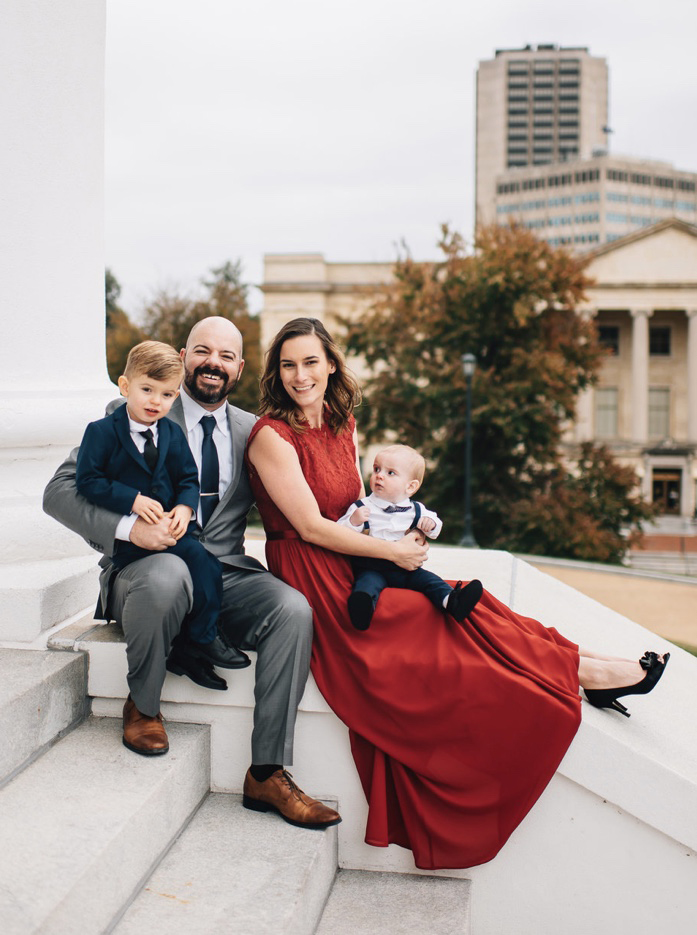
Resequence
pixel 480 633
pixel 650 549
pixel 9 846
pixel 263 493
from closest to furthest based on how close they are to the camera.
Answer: pixel 9 846
pixel 480 633
pixel 263 493
pixel 650 549

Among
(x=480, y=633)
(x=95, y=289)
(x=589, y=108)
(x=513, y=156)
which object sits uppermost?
(x=589, y=108)

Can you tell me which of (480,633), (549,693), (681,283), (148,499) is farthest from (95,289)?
(681,283)

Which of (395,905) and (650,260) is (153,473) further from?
(650,260)

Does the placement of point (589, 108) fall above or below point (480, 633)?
above

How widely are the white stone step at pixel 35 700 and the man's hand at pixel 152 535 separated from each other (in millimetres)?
573

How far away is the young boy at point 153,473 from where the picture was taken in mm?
3000

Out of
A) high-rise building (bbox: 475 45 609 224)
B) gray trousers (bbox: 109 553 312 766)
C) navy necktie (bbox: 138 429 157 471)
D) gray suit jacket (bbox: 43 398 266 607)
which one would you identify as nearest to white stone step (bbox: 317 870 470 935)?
gray trousers (bbox: 109 553 312 766)

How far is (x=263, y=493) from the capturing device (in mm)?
3500

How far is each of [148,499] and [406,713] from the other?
1.23 m

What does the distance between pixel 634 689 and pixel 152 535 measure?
2.03 meters

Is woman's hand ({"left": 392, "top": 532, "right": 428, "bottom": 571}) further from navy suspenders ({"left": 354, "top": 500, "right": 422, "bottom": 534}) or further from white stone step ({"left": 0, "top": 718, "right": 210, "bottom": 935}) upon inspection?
white stone step ({"left": 0, "top": 718, "right": 210, "bottom": 935})

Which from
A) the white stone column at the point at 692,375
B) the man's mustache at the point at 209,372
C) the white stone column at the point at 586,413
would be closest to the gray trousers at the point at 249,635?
the man's mustache at the point at 209,372

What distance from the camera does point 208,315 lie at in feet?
112

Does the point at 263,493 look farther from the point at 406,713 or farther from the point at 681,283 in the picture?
the point at 681,283
